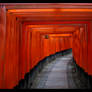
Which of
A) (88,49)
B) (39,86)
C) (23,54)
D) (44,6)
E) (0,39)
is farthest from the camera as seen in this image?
(39,86)

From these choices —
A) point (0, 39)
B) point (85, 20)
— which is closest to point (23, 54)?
point (0, 39)

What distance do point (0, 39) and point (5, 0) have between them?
3.74ft

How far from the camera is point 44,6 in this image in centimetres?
439

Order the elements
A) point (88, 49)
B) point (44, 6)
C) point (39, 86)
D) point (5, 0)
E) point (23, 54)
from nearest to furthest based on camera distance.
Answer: point (5, 0)
point (44, 6)
point (23, 54)
point (88, 49)
point (39, 86)

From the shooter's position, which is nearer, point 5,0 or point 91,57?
point 5,0

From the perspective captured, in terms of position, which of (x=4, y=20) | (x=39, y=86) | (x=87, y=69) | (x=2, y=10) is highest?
(x=2, y=10)

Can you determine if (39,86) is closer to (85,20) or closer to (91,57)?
(91,57)

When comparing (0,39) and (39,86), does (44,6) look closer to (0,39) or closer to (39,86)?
(0,39)

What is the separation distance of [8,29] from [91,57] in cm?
428

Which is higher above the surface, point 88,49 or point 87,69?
point 88,49

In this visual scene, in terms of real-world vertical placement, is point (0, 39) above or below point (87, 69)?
above

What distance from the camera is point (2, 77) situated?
414 centimetres

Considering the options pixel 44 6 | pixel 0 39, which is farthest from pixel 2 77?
pixel 44 6

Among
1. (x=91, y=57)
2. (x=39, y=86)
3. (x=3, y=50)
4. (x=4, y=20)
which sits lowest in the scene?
(x=39, y=86)
